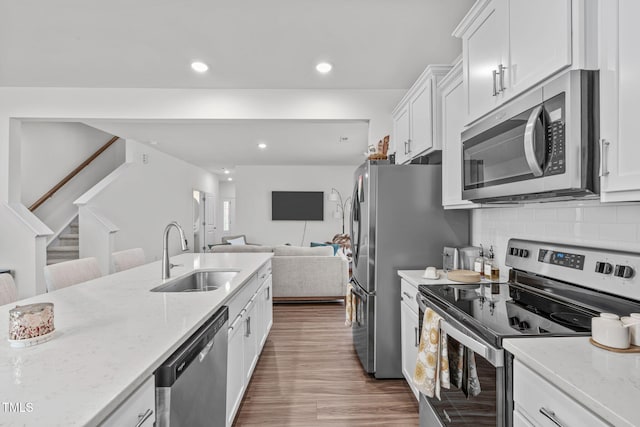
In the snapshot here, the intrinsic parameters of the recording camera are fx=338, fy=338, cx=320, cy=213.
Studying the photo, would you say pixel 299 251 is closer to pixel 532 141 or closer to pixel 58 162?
pixel 532 141

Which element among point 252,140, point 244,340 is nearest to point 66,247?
point 252,140

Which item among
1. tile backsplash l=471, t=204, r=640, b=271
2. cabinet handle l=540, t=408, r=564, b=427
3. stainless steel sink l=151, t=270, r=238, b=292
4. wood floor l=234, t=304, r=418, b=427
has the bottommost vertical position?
wood floor l=234, t=304, r=418, b=427

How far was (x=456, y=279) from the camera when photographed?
6.58ft

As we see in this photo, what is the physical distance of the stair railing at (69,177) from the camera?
5.21 meters

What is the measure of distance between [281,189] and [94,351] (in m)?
7.83

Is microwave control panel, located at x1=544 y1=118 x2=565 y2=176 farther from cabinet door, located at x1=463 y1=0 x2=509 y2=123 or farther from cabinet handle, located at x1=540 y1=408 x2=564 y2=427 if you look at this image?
cabinet handle, located at x1=540 y1=408 x2=564 y2=427

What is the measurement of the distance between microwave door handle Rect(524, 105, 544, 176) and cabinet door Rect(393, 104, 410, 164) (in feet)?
5.68

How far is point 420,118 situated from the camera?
2686 mm

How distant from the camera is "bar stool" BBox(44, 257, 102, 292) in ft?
6.67

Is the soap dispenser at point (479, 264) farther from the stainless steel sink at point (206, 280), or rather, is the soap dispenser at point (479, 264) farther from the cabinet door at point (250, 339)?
the stainless steel sink at point (206, 280)

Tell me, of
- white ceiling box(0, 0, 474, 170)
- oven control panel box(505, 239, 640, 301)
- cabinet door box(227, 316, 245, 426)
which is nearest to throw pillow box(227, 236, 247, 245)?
white ceiling box(0, 0, 474, 170)

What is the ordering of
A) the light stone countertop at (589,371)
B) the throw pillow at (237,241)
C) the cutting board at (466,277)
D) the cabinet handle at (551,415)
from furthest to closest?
1. the throw pillow at (237,241)
2. the cutting board at (466,277)
3. the cabinet handle at (551,415)
4. the light stone countertop at (589,371)

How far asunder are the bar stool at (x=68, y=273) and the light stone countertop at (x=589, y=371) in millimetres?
2403

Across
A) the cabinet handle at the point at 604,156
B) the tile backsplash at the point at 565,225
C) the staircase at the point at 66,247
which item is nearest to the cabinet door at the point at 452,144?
the tile backsplash at the point at 565,225
